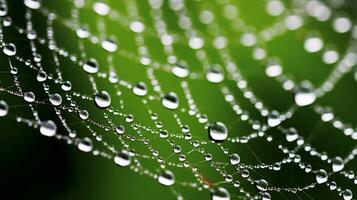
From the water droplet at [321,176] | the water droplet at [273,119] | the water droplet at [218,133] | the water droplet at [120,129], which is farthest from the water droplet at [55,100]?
the water droplet at [321,176]

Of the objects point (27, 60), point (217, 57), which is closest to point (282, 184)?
point (217, 57)

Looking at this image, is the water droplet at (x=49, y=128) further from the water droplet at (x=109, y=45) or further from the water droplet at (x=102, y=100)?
the water droplet at (x=109, y=45)

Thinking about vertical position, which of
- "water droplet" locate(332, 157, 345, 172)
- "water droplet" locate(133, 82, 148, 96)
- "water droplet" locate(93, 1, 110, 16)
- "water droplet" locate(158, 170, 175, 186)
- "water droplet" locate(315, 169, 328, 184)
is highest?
"water droplet" locate(93, 1, 110, 16)

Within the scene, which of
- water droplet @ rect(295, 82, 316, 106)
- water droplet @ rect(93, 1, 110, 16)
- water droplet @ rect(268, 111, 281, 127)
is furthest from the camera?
water droplet @ rect(93, 1, 110, 16)

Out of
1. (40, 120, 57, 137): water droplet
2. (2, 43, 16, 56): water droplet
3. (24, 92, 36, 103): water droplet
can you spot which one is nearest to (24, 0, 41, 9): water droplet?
(2, 43, 16, 56): water droplet

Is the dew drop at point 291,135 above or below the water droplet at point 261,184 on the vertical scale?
above

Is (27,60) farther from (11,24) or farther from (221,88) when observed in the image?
(221,88)

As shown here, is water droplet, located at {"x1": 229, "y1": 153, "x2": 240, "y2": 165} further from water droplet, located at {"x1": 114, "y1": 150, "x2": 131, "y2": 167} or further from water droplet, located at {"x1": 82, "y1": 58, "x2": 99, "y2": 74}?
water droplet, located at {"x1": 82, "y1": 58, "x2": 99, "y2": 74}
